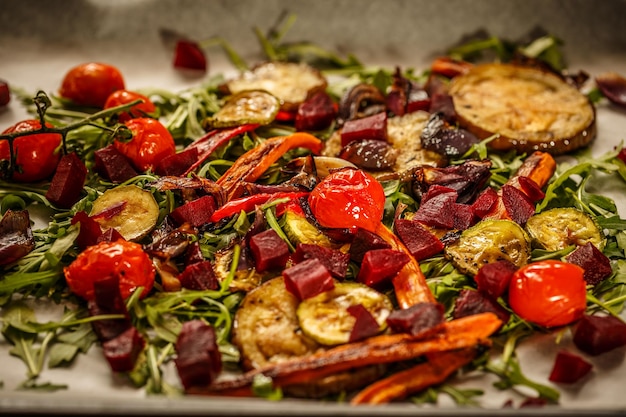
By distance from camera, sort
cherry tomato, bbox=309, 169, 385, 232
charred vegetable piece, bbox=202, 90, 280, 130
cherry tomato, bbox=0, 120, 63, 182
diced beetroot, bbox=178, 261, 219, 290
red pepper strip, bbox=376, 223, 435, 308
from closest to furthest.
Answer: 1. red pepper strip, bbox=376, 223, 435, 308
2. diced beetroot, bbox=178, 261, 219, 290
3. cherry tomato, bbox=309, 169, 385, 232
4. cherry tomato, bbox=0, 120, 63, 182
5. charred vegetable piece, bbox=202, 90, 280, 130


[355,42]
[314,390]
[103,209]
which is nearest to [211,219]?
[103,209]

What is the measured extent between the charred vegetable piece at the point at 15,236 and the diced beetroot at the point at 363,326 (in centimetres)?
179

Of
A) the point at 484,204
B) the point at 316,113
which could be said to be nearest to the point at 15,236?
the point at 316,113

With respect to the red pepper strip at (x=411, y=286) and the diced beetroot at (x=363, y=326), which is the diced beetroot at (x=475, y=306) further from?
the diced beetroot at (x=363, y=326)

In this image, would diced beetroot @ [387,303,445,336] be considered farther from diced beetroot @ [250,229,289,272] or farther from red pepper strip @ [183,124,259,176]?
red pepper strip @ [183,124,259,176]

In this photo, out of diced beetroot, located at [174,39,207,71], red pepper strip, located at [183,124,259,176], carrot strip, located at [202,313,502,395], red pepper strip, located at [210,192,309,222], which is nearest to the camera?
carrot strip, located at [202,313,502,395]

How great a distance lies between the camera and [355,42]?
19.8 feet

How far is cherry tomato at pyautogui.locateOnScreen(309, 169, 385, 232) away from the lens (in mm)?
3637

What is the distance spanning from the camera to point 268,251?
3.42m

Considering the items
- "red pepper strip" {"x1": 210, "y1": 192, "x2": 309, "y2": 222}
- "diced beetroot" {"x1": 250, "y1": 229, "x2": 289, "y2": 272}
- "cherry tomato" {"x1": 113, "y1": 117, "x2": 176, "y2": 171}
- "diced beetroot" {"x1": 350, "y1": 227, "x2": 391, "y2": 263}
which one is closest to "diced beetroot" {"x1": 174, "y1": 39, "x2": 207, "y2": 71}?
"cherry tomato" {"x1": 113, "y1": 117, "x2": 176, "y2": 171}

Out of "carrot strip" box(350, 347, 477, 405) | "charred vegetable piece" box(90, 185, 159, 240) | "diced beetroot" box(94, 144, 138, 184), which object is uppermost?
"diced beetroot" box(94, 144, 138, 184)

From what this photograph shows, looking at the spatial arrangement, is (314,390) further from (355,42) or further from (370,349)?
(355,42)

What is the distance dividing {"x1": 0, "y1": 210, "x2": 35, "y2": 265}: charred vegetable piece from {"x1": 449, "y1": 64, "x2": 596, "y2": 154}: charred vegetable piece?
2.83 meters

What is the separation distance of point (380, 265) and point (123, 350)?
49.2 inches
